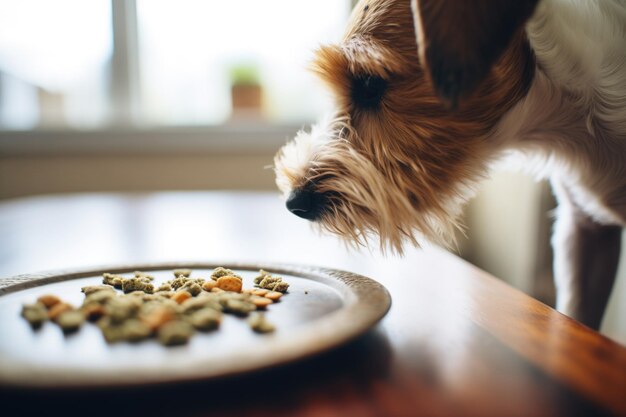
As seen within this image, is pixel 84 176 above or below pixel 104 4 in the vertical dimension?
below

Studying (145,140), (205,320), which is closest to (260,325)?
(205,320)

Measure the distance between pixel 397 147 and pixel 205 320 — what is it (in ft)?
2.00

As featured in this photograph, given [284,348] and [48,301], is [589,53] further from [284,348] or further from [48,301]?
[48,301]

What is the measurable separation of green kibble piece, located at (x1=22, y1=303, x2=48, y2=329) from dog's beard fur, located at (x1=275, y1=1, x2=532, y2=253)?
542 mm

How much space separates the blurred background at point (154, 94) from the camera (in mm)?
2896

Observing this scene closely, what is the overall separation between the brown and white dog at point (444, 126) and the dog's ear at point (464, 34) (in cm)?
14

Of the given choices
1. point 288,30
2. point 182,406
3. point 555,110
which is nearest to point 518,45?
point 555,110

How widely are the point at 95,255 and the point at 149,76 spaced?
2324 mm

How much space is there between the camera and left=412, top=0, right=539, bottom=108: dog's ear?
71cm

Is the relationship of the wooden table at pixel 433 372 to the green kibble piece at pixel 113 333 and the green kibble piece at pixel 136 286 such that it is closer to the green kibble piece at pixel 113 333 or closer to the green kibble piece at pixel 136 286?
the green kibble piece at pixel 113 333

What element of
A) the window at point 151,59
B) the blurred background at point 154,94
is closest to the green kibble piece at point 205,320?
the blurred background at point 154,94

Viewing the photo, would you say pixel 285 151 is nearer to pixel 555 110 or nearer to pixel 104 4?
pixel 555 110

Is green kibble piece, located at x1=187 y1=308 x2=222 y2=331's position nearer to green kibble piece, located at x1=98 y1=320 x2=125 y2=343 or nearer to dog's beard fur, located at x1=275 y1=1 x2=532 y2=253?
green kibble piece, located at x1=98 y1=320 x2=125 y2=343

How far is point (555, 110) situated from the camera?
96 cm
